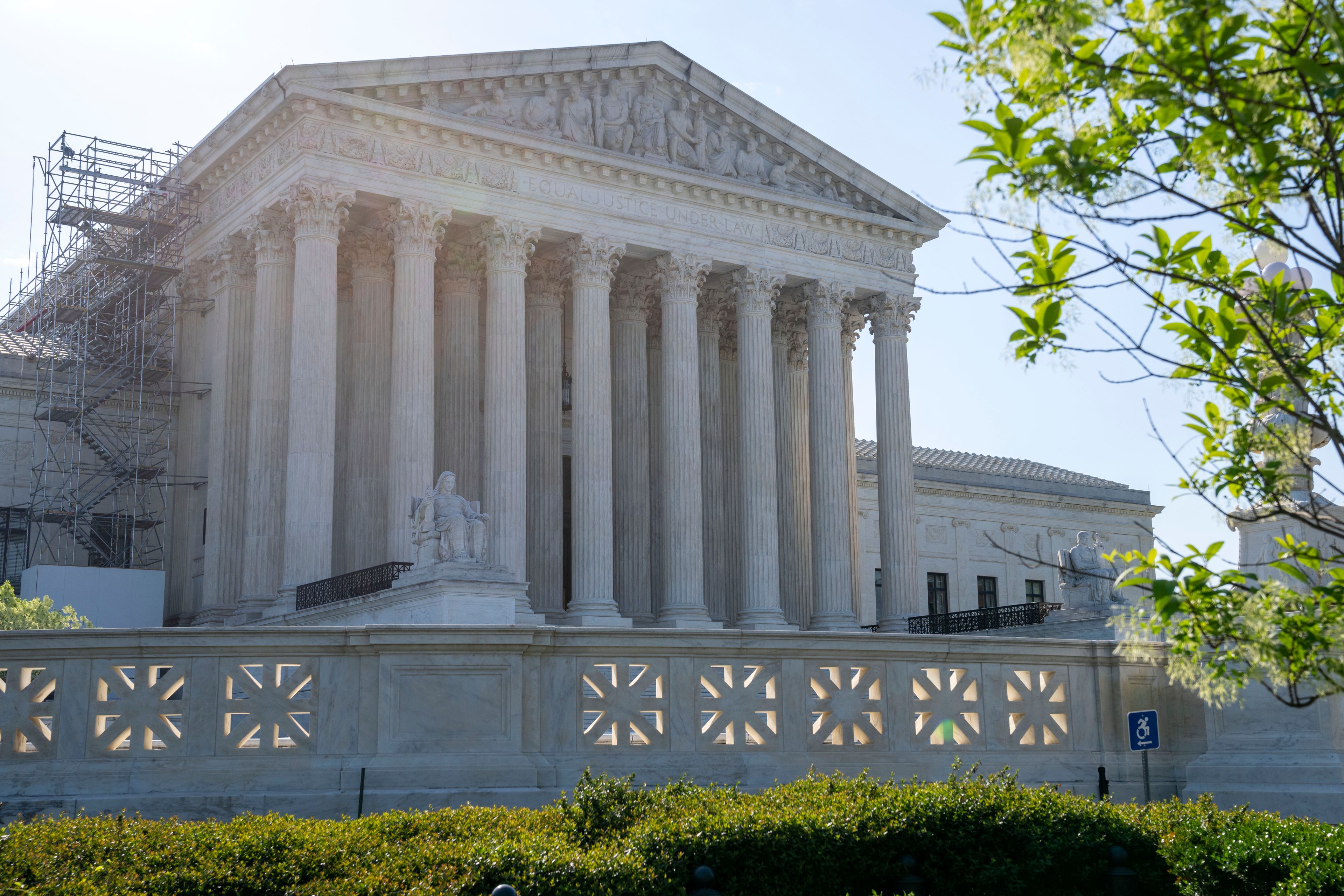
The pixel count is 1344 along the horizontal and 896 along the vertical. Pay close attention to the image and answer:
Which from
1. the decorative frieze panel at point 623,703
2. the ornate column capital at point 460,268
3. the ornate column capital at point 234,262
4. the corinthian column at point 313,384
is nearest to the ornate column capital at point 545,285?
the ornate column capital at point 460,268

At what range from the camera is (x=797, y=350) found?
2035 inches

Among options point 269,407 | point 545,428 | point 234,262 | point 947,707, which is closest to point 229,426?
point 269,407

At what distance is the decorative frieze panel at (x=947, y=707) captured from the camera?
17219mm

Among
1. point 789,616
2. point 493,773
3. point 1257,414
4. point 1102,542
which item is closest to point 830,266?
point 789,616

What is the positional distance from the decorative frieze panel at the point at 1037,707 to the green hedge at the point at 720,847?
4.48 meters

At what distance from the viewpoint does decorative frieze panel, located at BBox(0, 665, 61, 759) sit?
1427 cm

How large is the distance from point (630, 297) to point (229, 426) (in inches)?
541

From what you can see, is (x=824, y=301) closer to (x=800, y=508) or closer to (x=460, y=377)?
(x=800, y=508)

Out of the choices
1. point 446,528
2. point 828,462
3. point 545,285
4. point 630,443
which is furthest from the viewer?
point 630,443

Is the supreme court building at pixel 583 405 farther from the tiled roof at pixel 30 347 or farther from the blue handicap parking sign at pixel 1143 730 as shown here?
the blue handicap parking sign at pixel 1143 730

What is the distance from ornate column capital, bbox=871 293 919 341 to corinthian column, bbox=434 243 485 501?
13.9 meters

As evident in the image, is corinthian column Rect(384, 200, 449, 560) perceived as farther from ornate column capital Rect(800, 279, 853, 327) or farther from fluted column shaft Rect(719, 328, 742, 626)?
ornate column capital Rect(800, 279, 853, 327)

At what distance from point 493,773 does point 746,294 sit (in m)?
32.0

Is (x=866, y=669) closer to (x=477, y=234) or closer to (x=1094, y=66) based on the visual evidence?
(x=1094, y=66)
